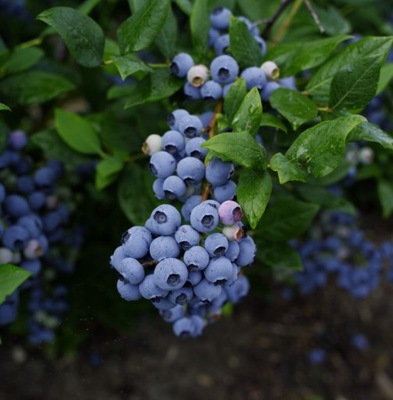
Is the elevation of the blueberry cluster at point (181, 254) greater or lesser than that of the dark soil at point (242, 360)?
greater

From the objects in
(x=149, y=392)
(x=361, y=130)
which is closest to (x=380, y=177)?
(x=361, y=130)

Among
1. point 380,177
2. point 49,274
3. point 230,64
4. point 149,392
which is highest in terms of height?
point 230,64

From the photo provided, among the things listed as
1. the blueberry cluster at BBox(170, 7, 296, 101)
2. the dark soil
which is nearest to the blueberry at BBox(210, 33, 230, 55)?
the blueberry cluster at BBox(170, 7, 296, 101)

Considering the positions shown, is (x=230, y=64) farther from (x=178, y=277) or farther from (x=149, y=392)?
(x=149, y=392)

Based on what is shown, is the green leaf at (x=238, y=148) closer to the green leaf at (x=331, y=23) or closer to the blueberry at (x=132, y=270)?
the blueberry at (x=132, y=270)

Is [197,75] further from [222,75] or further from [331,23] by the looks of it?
[331,23]

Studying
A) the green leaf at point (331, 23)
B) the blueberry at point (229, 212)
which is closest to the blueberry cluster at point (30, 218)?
the blueberry at point (229, 212)
